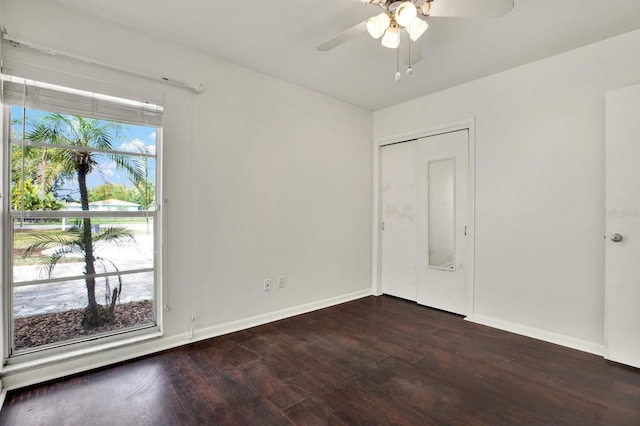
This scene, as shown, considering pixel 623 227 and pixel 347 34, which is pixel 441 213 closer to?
pixel 623 227

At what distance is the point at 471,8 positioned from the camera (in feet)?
5.36

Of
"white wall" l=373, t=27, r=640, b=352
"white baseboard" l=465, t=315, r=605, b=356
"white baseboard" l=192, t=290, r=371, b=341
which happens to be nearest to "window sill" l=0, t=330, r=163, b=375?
"white baseboard" l=192, t=290, r=371, b=341

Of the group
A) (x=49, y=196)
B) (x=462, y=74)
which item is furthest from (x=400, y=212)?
(x=49, y=196)

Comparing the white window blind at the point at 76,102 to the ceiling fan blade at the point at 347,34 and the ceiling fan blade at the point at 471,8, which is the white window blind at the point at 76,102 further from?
the ceiling fan blade at the point at 471,8

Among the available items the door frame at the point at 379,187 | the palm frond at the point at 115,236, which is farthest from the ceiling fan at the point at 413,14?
the palm frond at the point at 115,236

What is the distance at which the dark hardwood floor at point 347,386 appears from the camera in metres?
1.73

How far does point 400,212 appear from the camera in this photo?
13.3 feet

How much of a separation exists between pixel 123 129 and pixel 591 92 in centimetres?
385

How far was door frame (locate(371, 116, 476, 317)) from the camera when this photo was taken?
10.6 feet

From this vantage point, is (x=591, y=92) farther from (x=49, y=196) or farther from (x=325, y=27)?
(x=49, y=196)

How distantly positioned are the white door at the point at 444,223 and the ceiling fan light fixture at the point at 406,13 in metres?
2.01

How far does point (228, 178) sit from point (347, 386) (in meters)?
2.01

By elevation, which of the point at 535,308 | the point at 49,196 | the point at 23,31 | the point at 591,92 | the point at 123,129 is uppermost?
the point at 23,31

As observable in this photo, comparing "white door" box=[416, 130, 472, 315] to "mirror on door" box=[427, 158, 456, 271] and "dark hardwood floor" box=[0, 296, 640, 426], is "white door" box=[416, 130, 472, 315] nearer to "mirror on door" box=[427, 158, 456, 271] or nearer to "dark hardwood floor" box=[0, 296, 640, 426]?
"mirror on door" box=[427, 158, 456, 271]
